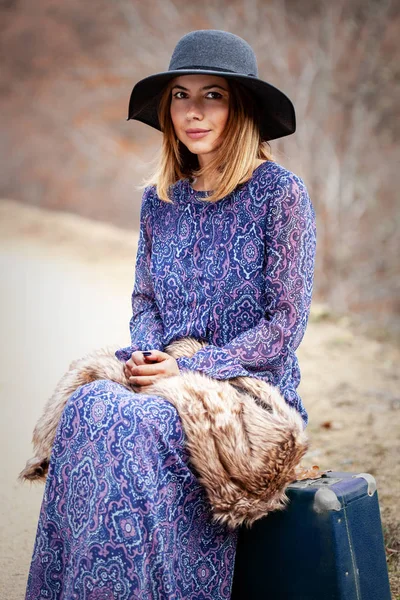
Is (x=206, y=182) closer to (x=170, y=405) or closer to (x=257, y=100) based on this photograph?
(x=257, y=100)

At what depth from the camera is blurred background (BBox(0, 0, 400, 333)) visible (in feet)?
33.8

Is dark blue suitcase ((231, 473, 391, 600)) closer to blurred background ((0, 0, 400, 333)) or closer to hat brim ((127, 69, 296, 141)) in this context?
hat brim ((127, 69, 296, 141))

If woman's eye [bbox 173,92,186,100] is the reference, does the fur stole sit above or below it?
below

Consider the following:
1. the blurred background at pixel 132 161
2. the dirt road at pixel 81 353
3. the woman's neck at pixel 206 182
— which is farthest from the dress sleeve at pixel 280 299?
the blurred background at pixel 132 161

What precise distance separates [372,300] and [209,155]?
26.0 ft

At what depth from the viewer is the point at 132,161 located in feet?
38.8

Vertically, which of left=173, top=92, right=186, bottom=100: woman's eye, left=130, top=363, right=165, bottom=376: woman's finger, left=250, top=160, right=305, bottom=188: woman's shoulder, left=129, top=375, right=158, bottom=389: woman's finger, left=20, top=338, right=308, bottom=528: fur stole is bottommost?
left=20, top=338, right=308, bottom=528: fur stole

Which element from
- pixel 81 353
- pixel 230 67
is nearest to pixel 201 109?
pixel 230 67

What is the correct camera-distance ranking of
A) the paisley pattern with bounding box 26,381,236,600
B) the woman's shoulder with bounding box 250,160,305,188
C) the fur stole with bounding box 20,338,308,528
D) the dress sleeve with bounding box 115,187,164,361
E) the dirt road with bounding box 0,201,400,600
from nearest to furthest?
the paisley pattern with bounding box 26,381,236,600
the fur stole with bounding box 20,338,308,528
the woman's shoulder with bounding box 250,160,305,188
the dress sleeve with bounding box 115,187,164,361
the dirt road with bounding box 0,201,400,600

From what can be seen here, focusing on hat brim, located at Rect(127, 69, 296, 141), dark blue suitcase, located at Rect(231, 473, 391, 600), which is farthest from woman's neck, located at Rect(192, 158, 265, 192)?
dark blue suitcase, located at Rect(231, 473, 391, 600)

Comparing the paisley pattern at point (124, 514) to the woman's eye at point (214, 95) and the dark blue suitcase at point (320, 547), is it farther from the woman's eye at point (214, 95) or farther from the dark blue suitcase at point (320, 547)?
the woman's eye at point (214, 95)

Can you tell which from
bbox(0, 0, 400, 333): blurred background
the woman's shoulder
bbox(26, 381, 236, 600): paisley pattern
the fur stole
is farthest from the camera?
bbox(0, 0, 400, 333): blurred background

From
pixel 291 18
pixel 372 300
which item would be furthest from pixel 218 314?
pixel 291 18

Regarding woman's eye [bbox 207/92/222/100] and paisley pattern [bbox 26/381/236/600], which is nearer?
paisley pattern [bbox 26/381/236/600]
